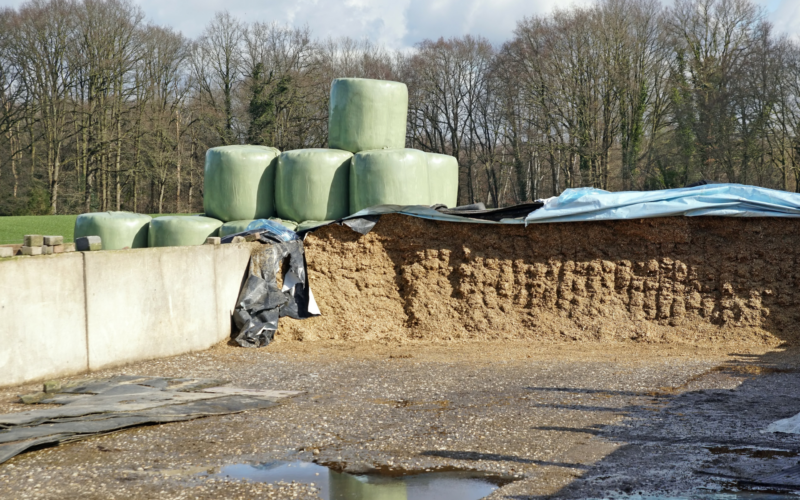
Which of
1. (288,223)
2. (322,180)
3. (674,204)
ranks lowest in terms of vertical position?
(288,223)

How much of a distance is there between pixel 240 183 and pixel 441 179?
4.08m

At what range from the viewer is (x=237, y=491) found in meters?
5.12

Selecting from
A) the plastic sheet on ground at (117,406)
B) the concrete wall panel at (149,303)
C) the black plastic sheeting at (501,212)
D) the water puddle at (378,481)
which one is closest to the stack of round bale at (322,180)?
the black plastic sheeting at (501,212)

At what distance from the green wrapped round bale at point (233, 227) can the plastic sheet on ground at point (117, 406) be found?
5276 millimetres

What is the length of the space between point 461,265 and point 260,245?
3577 mm

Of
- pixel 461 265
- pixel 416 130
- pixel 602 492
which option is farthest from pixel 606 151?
pixel 602 492

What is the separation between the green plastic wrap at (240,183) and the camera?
14328 millimetres

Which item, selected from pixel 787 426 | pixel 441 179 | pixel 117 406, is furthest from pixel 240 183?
pixel 787 426

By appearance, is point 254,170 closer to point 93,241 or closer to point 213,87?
point 93,241

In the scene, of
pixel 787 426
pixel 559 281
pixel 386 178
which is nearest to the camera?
pixel 787 426

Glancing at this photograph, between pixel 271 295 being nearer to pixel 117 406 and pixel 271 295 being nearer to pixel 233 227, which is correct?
pixel 233 227

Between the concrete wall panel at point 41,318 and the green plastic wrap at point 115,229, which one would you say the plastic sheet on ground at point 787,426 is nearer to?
the concrete wall panel at point 41,318

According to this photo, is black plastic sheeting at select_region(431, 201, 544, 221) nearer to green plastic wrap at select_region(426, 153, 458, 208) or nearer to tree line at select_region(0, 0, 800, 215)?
green plastic wrap at select_region(426, 153, 458, 208)

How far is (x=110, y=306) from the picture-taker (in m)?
9.59
